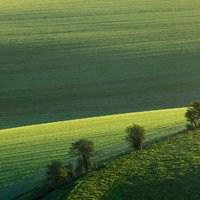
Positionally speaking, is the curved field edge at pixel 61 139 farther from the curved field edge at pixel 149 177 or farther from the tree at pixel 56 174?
the curved field edge at pixel 149 177

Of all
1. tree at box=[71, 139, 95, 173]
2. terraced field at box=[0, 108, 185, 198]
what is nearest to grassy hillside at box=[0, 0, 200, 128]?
terraced field at box=[0, 108, 185, 198]

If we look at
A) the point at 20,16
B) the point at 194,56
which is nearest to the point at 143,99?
the point at 194,56

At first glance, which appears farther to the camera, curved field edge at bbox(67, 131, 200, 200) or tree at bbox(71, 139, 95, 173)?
tree at bbox(71, 139, 95, 173)

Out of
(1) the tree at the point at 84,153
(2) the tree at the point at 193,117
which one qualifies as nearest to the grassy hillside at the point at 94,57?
(2) the tree at the point at 193,117

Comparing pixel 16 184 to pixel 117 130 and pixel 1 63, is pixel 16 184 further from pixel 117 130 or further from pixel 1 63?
pixel 1 63

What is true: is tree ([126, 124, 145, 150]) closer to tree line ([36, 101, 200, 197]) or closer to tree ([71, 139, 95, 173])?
tree line ([36, 101, 200, 197])

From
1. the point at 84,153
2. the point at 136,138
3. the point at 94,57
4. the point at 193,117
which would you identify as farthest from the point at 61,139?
the point at 94,57
